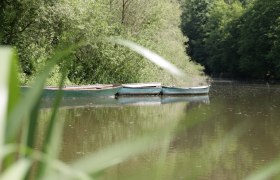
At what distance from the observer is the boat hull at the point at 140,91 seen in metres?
23.8

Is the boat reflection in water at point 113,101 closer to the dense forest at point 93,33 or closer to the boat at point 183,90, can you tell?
the boat at point 183,90

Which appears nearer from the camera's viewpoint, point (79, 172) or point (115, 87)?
point (79, 172)

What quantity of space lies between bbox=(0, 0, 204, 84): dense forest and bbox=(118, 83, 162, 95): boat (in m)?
1.90

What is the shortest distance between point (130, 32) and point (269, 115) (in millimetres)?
10717

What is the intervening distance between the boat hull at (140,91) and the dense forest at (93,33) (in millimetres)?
1931

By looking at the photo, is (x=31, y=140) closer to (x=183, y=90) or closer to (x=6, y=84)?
(x=6, y=84)

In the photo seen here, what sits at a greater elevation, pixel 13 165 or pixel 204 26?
pixel 204 26

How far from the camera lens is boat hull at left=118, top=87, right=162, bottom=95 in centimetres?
2381

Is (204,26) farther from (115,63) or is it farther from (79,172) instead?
(79,172)

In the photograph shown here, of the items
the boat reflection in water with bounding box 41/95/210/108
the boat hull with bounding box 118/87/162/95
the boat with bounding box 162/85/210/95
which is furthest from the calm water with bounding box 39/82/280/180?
the boat with bounding box 162/85/210/95

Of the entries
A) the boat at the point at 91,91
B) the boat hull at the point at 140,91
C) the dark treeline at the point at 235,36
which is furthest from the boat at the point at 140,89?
the dark treeline at the point at 235,36

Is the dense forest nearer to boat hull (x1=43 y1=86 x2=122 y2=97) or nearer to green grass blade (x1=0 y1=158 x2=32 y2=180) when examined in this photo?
boat hull (x1=43 y1=86 x2=122 y2=97)

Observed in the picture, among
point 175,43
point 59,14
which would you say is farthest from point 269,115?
point 175,43

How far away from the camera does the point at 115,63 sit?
25594 mm
